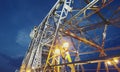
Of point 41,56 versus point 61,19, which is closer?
point 61,19

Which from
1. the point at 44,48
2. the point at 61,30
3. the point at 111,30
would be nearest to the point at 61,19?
the point at 61,30

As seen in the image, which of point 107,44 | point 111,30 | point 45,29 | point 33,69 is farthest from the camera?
point 107,44

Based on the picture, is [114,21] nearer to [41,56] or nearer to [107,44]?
[41,56]

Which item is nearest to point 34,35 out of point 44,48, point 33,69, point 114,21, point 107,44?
point 44,48

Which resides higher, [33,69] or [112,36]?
[112,36]

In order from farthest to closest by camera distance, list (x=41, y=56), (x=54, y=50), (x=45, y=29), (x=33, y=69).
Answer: (x=41, y=56), (x=45, y=29), (x=33, y=69), (x=54, y=50)

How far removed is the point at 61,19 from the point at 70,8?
0.86m

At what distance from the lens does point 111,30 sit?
104 feet

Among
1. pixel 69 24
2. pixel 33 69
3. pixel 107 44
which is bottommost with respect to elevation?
pixel 33 69

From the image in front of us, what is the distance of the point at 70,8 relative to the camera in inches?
429

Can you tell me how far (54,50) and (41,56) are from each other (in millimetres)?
3831

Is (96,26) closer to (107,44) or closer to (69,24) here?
(69,24)

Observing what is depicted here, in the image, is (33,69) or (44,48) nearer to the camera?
(33,69)

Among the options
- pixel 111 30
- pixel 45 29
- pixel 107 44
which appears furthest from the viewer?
pixel 107 44
